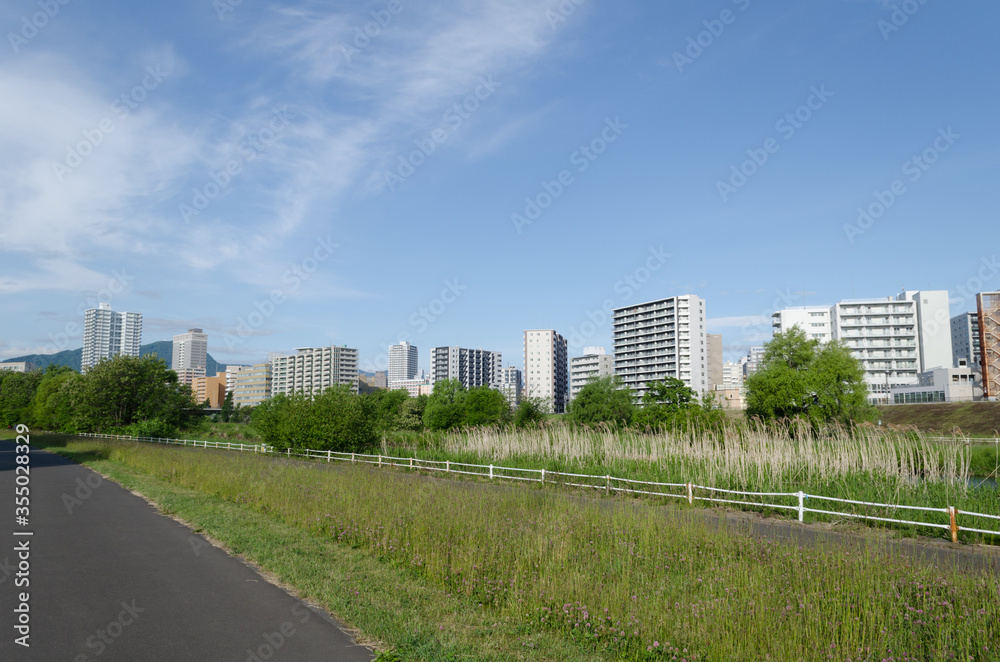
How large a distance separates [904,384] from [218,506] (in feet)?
400

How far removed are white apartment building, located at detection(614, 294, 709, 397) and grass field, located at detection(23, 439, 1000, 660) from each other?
120 meters

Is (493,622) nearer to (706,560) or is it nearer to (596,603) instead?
(596,603)

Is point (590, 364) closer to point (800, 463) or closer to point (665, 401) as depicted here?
point (665, 401)

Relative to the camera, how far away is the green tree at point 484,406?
76062 millimetres

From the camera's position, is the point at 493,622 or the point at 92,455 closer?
the point at 493,622

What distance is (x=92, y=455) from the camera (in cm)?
3316

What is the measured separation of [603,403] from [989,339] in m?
61.3

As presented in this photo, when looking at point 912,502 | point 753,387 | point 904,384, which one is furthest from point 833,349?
point 904,384

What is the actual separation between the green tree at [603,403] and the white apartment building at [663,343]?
51118 millimetres

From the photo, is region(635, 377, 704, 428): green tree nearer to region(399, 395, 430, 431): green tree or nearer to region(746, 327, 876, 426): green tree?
region(746, 327, 876, 426): green tree

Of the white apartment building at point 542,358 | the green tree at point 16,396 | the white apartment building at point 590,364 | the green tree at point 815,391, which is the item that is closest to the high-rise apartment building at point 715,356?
the white apartment building at point 590,364

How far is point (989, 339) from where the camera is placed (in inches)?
3482

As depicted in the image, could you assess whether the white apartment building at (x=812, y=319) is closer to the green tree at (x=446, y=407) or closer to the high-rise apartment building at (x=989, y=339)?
the high-rise apartment building at (x=989, y=339)

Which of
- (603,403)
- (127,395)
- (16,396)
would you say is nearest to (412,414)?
(603,403)
